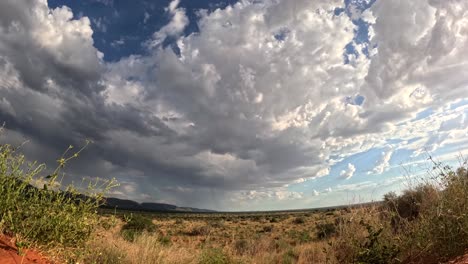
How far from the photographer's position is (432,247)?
7.61m

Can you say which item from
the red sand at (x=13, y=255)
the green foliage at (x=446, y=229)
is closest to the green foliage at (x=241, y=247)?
the green foliage at (x=446, y=229)

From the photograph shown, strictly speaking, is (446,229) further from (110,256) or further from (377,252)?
(110,256)

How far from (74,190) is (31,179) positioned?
0.69 metres

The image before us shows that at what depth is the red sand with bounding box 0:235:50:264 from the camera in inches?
180

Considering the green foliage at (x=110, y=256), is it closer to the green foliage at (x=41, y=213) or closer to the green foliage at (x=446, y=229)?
the green foliage at (x=41, y=213)

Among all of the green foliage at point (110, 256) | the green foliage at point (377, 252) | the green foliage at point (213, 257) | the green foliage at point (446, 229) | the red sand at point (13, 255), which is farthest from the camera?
the green foliage at point (213, 257)

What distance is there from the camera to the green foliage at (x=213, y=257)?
11023mm

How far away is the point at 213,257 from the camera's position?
11.2m

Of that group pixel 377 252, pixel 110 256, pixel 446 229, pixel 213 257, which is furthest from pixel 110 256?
pixel 446 229

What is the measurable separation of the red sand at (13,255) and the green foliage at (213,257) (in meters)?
6.44

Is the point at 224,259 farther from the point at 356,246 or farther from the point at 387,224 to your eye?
the point at 387,224

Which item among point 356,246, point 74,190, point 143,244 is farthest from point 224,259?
point 74,190

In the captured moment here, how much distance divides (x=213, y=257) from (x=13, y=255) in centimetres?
719

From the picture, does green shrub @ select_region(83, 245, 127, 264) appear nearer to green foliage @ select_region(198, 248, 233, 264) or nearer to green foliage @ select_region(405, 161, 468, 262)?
green foliage @ select_region(198, 248, 233, 264)
